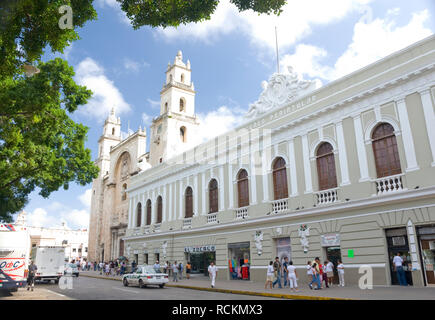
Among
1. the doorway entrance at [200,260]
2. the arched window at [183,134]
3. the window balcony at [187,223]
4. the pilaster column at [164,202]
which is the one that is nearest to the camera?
the doorway entrance at [200,260]

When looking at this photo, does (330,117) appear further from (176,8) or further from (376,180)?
(176,8)

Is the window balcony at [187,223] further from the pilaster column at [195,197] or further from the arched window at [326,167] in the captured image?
the arched window at [326,167]

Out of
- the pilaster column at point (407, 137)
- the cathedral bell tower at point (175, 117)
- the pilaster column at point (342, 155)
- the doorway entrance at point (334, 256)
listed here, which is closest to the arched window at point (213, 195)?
the doorway entrance at point (334, 256)

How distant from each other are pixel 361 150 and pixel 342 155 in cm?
105

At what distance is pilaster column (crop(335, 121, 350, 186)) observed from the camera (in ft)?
55.8

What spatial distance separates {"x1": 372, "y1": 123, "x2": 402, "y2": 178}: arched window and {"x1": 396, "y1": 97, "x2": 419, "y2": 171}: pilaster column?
1.78ft

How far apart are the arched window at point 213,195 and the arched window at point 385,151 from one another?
12.3m

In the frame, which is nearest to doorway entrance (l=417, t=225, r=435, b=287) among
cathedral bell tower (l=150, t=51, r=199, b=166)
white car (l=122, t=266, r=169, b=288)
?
white car (l=122, t=266, r=169, b=288)

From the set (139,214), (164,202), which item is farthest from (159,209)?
(139,214)

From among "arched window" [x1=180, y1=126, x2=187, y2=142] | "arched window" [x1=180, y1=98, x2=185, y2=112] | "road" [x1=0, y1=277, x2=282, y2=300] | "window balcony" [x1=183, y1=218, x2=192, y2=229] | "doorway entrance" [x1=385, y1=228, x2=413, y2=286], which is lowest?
"road" [x1=0, y1=277, x2=282, y2=300]

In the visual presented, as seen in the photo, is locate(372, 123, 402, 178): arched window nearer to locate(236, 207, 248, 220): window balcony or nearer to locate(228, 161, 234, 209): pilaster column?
locate(236, 207, 248, 220): window balcony

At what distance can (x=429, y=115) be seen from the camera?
569 inches

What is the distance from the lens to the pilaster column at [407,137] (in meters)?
14.6

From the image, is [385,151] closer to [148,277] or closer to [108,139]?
[148,277]
